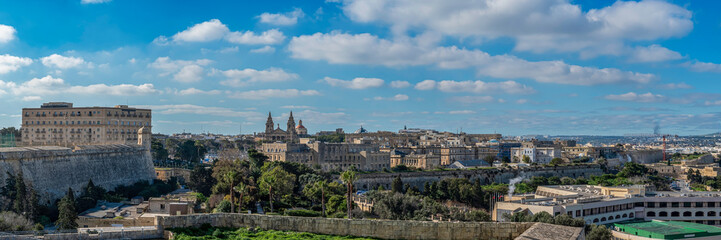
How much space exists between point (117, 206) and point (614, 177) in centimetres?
8276

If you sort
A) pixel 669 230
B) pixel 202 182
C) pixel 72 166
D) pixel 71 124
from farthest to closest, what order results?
pixel 71 124 < pixel 202 182 < pixel 72 166 < pixel 669 230

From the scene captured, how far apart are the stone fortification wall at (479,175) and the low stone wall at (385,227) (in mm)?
59037

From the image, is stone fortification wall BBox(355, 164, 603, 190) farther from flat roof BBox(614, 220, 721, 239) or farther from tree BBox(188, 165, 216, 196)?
flat roof BBox(614, 220, 721, 239)

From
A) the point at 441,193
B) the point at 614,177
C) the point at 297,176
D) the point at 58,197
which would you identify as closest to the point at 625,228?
the point at 441,193

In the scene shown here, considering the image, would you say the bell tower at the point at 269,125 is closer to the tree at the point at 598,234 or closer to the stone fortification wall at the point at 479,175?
the stone fortification wall at the point at 479,175

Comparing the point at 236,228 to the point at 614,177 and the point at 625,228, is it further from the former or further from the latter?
the point at 614,177

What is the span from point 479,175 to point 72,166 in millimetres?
62062

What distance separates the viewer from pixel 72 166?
5194 cm

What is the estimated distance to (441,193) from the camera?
242 feet

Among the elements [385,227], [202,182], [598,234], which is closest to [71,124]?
[202,182]

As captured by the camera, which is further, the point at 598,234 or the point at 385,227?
the point at 598,234

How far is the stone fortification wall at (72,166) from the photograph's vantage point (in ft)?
148

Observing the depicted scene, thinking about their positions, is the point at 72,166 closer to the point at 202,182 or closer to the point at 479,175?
the point at 202,182

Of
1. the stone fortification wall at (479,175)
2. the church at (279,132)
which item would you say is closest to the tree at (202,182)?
the stone fortification wall at (479,175)
